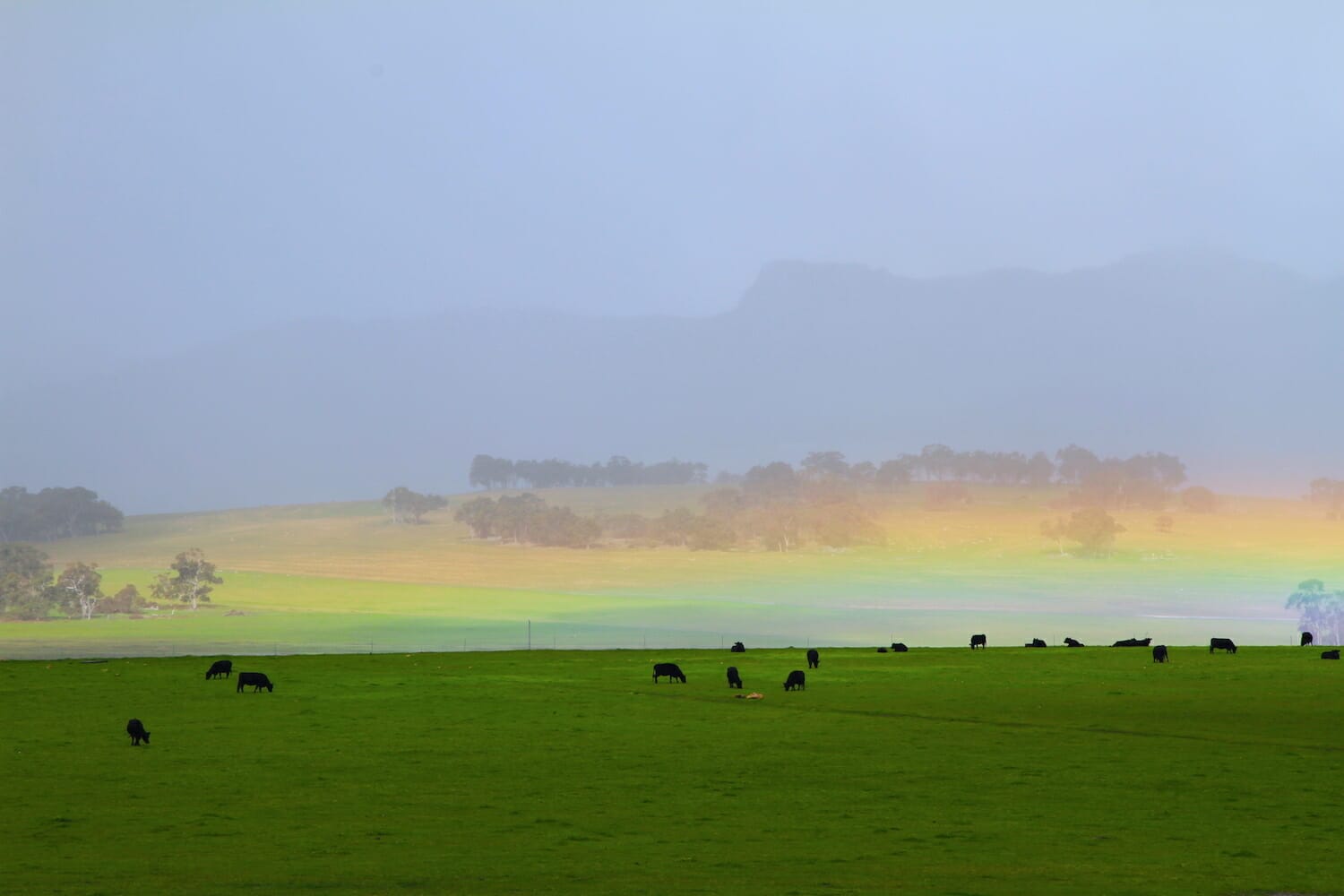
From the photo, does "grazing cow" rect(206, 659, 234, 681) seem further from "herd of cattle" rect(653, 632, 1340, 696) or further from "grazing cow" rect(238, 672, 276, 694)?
"herd of cattle" rect(653, 632, 1340, 696)

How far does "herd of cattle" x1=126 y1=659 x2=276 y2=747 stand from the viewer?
38625 millimetres

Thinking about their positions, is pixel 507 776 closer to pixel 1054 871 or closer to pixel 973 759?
pixel 973 759

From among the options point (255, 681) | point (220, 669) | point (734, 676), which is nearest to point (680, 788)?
point (734, 676)

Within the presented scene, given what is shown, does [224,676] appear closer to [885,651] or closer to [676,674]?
[676,674]

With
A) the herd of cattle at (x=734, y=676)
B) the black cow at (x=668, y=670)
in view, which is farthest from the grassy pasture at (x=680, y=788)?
the black cow at (x=668, y=670)

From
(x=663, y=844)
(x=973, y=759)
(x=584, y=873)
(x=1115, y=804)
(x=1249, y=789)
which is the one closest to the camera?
(x=584, y=873)

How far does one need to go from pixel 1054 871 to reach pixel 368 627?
179183 millimetres

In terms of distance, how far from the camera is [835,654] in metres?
85.4

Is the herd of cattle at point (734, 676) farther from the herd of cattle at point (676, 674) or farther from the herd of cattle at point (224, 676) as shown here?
the herd of cattle at point (224, 676)

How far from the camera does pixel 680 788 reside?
30906 millimetres

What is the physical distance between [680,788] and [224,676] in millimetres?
41479

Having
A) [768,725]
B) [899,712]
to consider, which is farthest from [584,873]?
[899,712]

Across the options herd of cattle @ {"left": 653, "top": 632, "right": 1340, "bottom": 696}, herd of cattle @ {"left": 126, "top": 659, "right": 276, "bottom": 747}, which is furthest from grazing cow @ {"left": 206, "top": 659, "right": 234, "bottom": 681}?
herd of cattle @ {"left": 653, "top": 632, "right": 1340, "bottom": 696}

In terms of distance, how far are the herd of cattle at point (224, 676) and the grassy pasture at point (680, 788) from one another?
0.58 metres
